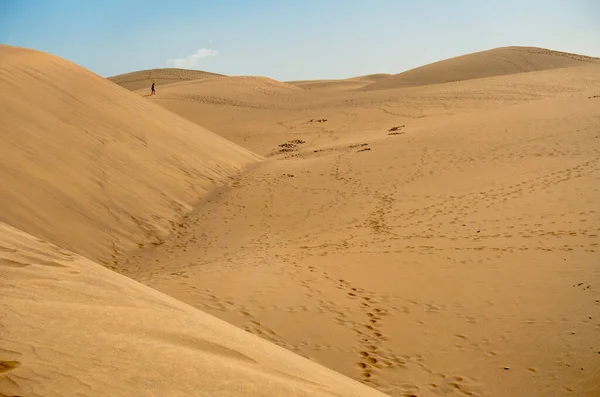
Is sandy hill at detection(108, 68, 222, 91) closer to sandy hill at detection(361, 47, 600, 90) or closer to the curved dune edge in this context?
sandy hill at detection(361, 47, 600, 90)

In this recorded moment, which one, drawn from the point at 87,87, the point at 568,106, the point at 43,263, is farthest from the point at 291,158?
the point at 43,263

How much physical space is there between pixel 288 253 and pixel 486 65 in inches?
1547

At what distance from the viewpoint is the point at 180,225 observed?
1055 cm

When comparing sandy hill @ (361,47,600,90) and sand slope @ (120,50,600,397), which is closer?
sand slope @ (120,50,600,397)

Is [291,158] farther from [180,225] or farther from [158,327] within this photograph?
[158,327]

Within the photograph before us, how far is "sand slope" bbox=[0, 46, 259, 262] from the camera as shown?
8.89 m

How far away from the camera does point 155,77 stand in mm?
53812

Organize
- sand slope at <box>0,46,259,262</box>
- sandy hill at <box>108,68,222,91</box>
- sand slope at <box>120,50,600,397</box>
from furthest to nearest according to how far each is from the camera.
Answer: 1. sandy hill at <box>108,68,222,91</box>
2. sand slope at <box>0,46,259,262</box>
3. sand slope at <box>120,50,600,397</box>

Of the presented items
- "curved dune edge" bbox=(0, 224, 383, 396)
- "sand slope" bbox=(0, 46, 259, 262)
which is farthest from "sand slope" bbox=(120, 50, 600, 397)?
"curved dune edge" bbox=(0, 224, 383, 396)

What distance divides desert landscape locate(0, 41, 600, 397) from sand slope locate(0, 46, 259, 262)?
5 centimetres

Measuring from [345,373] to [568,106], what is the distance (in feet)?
55.2

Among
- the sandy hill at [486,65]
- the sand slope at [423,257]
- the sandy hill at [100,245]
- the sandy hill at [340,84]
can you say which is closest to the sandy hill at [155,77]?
the sandy hill at [340,84]

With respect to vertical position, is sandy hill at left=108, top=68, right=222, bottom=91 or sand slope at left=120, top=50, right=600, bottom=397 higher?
sandy hill at left=108, top=68, right=222, bottom=91

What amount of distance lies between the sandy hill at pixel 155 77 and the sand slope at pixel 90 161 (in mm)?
37600
